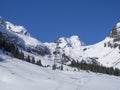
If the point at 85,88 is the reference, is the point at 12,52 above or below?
above

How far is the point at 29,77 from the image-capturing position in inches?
1769

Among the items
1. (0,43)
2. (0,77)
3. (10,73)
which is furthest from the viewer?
(0,43)

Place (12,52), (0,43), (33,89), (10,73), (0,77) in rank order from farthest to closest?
1. (0,43)
2. (12,52)
3. (10,73)
4. (0,77)
5. (33,89)

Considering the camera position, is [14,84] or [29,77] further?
[29,77]

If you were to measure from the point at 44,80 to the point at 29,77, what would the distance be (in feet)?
7.53

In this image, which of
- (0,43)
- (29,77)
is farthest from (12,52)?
(29,77)

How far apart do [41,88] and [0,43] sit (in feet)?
387

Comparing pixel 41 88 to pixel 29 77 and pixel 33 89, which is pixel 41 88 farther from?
pixel 29 77

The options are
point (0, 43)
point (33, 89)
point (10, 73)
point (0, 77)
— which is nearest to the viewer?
point (33, 89)

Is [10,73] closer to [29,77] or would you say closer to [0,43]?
[29,77]

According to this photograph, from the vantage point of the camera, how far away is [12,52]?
471ft

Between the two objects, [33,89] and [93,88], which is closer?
[33,89]

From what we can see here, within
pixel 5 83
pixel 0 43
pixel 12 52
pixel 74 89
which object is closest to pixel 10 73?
pixel 5 83

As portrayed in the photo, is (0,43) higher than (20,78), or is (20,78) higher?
(0,43)
